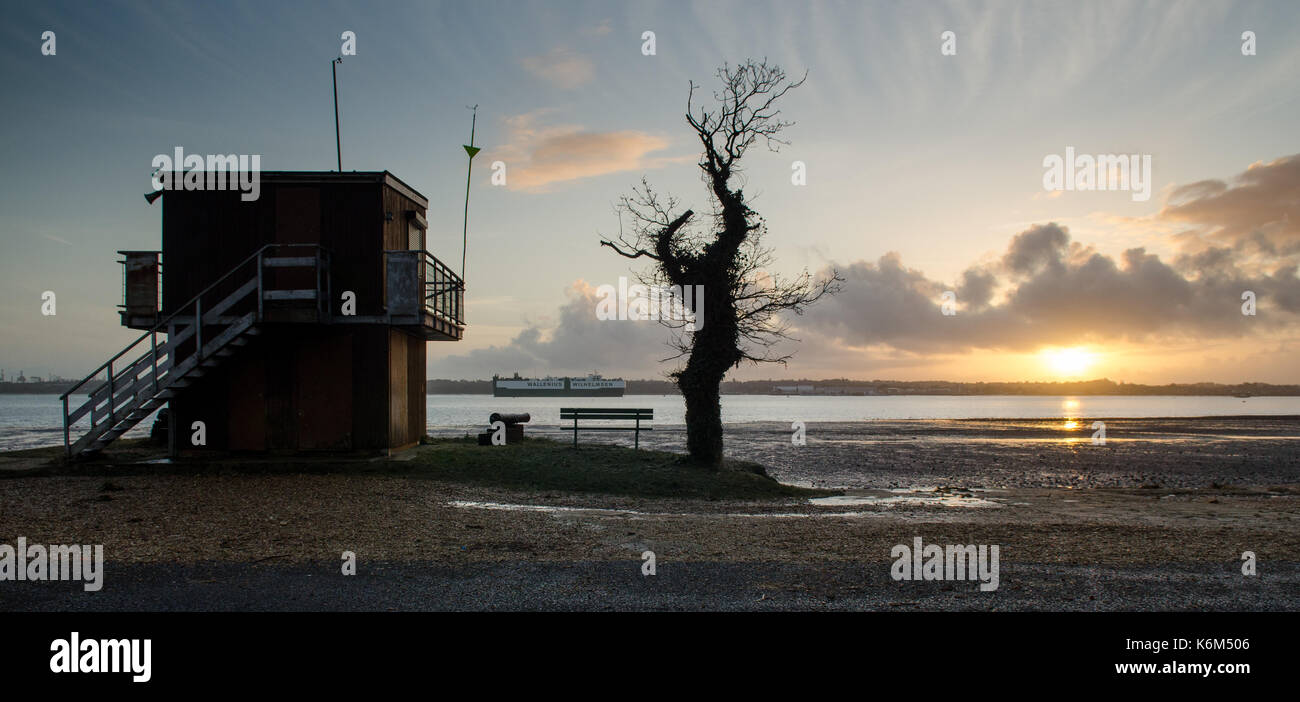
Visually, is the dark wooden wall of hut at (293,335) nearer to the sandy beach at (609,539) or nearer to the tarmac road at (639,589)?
the sandy beach at (609,539)

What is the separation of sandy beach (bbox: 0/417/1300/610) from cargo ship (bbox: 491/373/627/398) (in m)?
160

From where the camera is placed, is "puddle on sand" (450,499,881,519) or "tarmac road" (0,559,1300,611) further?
"puddle on sand" (450,499,881,519)

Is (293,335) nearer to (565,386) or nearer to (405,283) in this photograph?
(405,283)

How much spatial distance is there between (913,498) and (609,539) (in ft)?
31.7

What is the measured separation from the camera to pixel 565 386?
584 ft

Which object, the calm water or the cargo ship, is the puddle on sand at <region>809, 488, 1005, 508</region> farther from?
the cargo ship

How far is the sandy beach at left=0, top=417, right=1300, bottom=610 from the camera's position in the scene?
6902 millimetres

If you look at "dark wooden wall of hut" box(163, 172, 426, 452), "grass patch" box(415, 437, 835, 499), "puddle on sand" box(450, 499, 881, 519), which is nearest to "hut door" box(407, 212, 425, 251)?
"dark wooden wall of hut" box(163, 172, 426, 452)

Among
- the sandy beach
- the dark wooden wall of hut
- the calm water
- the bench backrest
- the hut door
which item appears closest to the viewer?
the sandy beach

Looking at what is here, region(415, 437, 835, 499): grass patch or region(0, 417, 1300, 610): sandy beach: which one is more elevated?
region(0, 417, 1300, 610): sandy beach

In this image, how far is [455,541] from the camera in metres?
9.57

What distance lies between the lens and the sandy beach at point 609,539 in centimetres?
690

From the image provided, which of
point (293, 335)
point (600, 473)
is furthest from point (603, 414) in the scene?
point (293, 335)

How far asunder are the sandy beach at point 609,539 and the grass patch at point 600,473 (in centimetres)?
74
